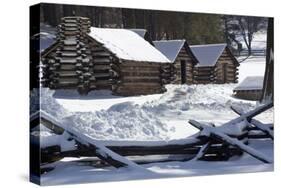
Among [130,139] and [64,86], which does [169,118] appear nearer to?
[130,139]

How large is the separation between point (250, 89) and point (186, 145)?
155cm

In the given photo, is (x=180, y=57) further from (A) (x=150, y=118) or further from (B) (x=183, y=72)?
(A) (x=150, y=118)

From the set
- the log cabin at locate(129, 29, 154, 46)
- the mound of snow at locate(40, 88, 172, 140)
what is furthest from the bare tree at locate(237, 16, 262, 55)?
the mound of snow at locate(40, 88, 172, 140)

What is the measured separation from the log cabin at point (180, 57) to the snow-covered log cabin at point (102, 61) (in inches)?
4.3

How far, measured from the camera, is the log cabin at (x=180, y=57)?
10.7m

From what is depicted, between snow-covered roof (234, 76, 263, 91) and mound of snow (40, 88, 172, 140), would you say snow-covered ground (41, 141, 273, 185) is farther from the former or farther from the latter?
snow-covered roof (234, 76, 263, 91)

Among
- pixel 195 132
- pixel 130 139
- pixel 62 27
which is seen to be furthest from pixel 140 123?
pixel 62 27

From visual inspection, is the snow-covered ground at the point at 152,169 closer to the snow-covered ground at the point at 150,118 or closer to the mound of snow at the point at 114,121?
the snow-covered ground at the point at 150,118

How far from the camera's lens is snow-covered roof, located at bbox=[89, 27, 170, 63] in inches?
402

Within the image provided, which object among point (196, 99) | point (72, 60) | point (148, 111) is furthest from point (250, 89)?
point (72, 60)

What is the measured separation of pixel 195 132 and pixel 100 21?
89.4 inches

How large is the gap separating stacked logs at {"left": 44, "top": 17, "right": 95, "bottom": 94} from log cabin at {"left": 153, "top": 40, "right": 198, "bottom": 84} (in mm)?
1233

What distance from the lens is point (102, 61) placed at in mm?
10141

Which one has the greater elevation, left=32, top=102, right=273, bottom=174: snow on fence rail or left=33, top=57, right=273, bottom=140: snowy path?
left=33, top=57, right=273, bottom=140: snowy path
